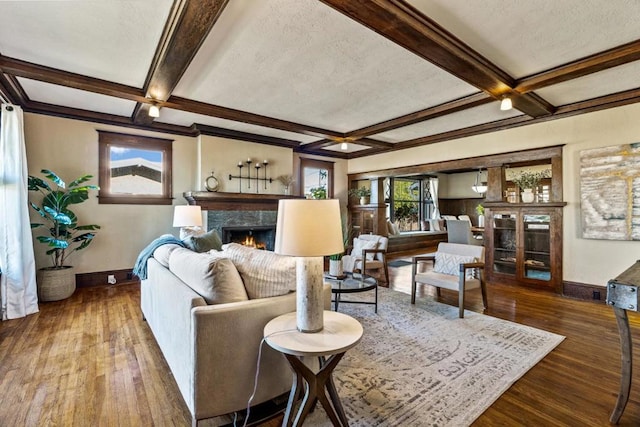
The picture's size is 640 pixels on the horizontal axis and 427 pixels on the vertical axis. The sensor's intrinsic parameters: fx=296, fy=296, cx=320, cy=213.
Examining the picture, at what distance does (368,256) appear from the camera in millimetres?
5039

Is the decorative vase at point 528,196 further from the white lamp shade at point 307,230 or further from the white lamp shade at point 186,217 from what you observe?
the white lamp shade at point 186,217

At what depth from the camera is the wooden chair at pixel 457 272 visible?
336 centimetres

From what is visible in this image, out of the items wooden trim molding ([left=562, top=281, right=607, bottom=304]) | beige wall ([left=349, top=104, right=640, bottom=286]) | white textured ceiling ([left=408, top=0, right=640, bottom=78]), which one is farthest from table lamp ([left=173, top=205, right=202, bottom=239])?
wooden trim molding ([left=562, top=281, right=607, bottom=304])

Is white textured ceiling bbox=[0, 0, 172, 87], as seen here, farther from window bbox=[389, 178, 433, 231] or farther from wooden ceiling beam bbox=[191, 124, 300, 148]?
window bbox=[389, 178, 433, 231]

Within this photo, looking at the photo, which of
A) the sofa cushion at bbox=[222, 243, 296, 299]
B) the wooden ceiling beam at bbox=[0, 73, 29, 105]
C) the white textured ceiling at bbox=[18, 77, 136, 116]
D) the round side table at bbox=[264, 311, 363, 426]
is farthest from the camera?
the white textured ceiling at bbox=[18, 77, 136, 116]

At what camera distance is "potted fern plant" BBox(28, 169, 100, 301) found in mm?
3896

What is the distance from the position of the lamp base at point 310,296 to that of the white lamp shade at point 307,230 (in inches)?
4.4

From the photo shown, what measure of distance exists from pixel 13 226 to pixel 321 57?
3.92 m

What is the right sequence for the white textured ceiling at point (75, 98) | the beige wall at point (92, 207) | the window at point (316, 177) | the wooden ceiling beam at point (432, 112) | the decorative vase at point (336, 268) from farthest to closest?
the window at point (316, 177) → the beige wall at point (92, 207) → the wooden ceiling beam at point (432, 112) → the white textured ceiling at point (75, 98) → the decorative vase at point (336, 268)

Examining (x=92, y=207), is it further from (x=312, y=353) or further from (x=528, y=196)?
(x=528, y=196)

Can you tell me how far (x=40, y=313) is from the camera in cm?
347

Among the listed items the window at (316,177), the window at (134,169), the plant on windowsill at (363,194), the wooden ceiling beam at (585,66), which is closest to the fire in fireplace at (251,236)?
the window at (134,169)

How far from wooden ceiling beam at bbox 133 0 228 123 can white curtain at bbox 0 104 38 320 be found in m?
1.68

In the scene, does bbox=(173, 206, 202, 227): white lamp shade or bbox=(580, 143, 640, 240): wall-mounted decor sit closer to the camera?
bbox=(580, 143, 640, 240): wall-mounted decor
